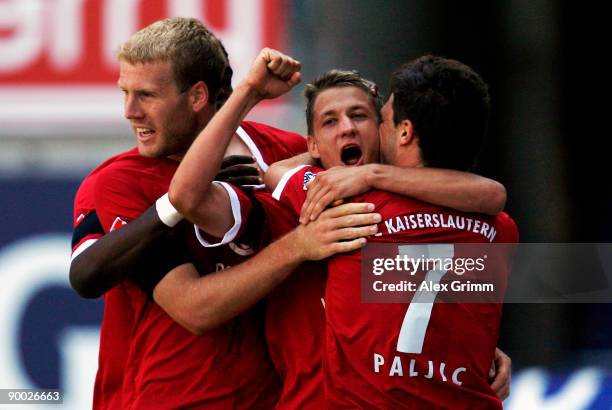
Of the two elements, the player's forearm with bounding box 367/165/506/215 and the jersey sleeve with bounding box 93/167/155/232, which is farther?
the jersey sleeve with bounding box 93/167/155/232

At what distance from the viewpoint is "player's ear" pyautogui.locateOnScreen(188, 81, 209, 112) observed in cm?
313

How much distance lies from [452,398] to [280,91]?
0.89 meters

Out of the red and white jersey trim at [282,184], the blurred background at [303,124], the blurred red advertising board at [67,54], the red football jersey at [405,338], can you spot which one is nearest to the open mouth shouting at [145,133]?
the red and white jersey trim at [282,184]

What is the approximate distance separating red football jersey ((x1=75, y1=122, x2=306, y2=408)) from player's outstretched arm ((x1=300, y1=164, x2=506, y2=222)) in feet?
1.17

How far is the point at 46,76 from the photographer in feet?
15.8

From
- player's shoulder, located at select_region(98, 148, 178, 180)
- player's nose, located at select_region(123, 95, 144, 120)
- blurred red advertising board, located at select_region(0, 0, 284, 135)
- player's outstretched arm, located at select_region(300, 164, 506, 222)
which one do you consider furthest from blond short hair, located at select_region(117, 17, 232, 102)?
blurred red advertising board, located at select_region(0, 0, 284, 135)

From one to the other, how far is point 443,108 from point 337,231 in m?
0.40

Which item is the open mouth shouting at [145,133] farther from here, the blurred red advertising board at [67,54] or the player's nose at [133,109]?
the blurred red advertising board at [67,54]

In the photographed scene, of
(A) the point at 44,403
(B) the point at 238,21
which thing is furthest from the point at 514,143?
(A) the point at 44,403

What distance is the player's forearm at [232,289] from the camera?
2777 mm

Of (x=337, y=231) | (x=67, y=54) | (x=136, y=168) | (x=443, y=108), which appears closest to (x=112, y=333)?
(x=136, y=168)

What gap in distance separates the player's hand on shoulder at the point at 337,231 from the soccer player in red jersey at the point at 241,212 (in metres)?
0.18

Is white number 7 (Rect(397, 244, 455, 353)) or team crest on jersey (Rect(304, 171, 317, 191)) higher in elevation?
team crest on jersey (Rect(304, 171, 317, 191))

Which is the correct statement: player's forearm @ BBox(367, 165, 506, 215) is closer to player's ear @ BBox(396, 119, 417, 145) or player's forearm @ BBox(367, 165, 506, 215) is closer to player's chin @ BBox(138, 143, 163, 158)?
player's ear @ BBox(396, 119, 417, 145)
